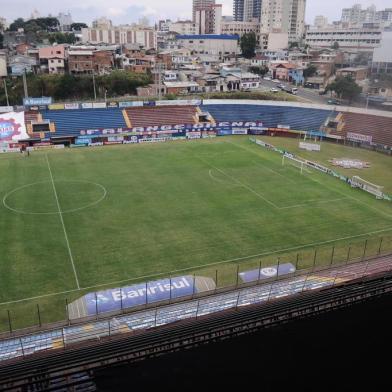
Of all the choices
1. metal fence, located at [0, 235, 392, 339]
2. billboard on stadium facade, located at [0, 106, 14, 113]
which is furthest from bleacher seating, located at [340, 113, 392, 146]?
billboard on stadium facade, located at [0, 106, 14, 113]

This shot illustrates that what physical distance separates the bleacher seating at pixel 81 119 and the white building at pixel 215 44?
83.1 metres

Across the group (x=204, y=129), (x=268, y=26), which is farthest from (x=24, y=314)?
(x=268, y=26)

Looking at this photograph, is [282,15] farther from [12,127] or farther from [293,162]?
[12,127]

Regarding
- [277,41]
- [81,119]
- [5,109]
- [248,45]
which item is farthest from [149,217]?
[277,41]

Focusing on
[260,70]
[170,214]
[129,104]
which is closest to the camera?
[170,214]

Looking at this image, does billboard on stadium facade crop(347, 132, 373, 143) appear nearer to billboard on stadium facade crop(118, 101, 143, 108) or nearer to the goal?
the goal

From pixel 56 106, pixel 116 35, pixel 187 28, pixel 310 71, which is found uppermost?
pixel 187 28

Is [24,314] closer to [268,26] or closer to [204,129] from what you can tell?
[204,129]

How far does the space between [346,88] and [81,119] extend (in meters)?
40.9

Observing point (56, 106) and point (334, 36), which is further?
point (334, 36)

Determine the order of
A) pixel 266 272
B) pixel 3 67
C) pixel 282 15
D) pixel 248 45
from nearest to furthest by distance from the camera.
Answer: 1. pixel 266 272
2. pixel 3 67
3. pixel 248 45
4. pixel 282 15

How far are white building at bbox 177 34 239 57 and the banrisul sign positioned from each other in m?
79.6

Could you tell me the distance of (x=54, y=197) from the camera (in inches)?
1399

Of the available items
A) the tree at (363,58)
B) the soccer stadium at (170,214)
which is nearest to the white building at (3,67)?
the soccer stadium at (170,214)
